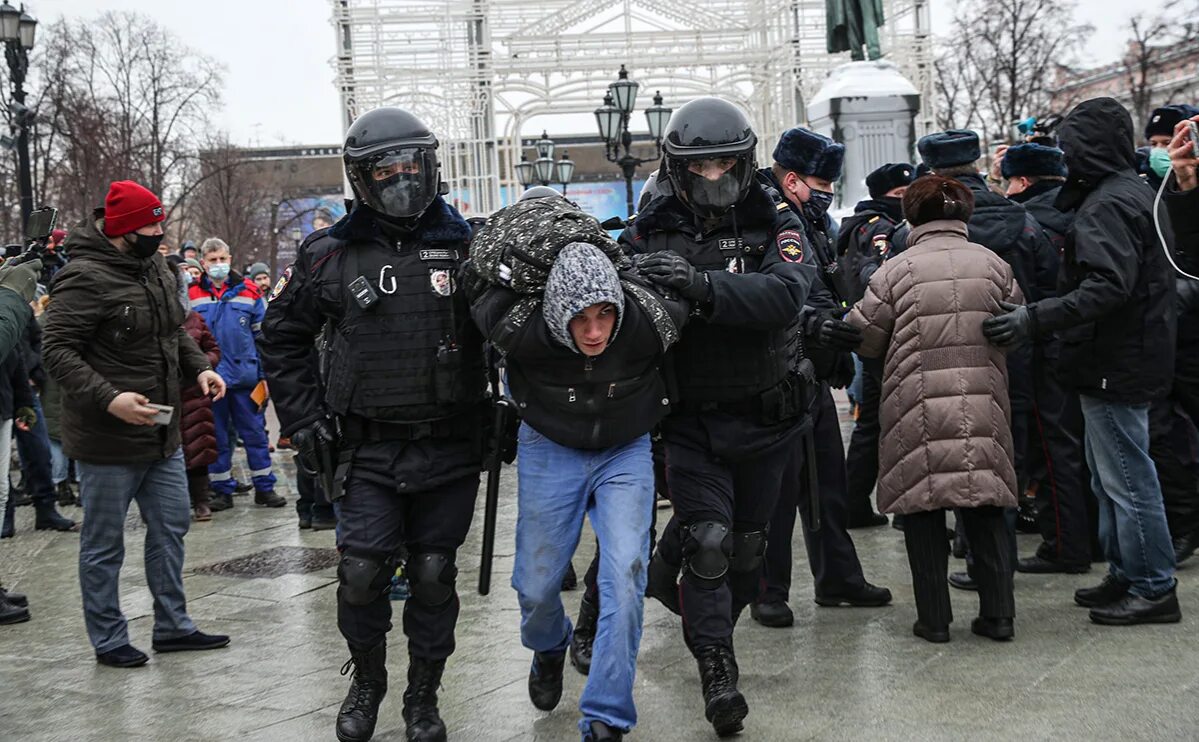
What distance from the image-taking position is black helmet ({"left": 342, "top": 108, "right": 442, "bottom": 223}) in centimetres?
477

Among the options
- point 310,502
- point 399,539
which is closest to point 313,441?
point 399,539

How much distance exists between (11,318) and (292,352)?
2.14 metres

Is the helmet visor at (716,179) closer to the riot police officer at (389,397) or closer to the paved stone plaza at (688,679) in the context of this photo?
the riot police officer at (389,397)

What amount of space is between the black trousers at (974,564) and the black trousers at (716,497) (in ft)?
2.94

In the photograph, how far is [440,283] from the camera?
4742 millimetres

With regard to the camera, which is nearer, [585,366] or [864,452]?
[585,366]

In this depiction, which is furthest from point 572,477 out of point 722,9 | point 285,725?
point 722,9

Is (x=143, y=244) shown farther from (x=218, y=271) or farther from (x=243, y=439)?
(x=218, y=271)

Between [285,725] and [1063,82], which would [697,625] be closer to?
[285,725]

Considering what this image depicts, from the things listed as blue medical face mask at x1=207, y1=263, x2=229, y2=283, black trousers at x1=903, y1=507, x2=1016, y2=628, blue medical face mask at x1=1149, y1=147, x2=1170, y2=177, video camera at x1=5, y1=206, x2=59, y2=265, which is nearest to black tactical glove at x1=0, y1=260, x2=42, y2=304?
video camera at x1=5, y1=206, x2=59, y2=265

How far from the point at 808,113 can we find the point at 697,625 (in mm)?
10554

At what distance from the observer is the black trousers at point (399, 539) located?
464cm

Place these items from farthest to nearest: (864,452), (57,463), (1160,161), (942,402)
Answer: (57,463) → (864,452) → (1160,161) → (942,402)

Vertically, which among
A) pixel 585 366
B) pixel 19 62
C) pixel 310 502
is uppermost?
pixel 19 62
